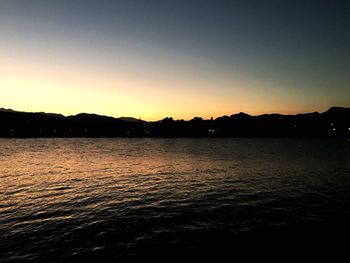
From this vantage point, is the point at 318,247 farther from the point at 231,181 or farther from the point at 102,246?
the point at 231,181

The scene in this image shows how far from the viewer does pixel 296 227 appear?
1902 cm

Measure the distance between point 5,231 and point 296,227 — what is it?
69.8 ft

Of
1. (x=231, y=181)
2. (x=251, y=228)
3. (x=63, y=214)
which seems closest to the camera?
(x=251, y=228)

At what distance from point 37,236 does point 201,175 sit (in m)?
29.8

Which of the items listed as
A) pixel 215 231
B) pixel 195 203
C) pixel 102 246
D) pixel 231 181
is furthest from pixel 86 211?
pixel 231 181

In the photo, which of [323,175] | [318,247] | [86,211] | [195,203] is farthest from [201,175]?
[318,247]

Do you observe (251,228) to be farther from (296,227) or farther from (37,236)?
(37,236)

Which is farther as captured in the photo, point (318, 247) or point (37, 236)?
point (37, 236)

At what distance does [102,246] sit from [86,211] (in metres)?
8.12

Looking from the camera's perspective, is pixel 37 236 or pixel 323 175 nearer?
pixel 37 236

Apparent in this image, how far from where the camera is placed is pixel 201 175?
144ft

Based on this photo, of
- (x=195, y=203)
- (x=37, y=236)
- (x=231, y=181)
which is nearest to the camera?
(x=37, y=236)

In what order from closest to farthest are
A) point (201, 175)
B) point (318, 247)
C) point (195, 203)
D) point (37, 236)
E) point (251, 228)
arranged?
point (318, 247)
point (37, 236)
point (251, 228)
point (195, 203)
point (201, 175)

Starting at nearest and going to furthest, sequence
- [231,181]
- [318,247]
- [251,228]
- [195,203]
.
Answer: [318,247], [251,228], [195,203], [231,181]
